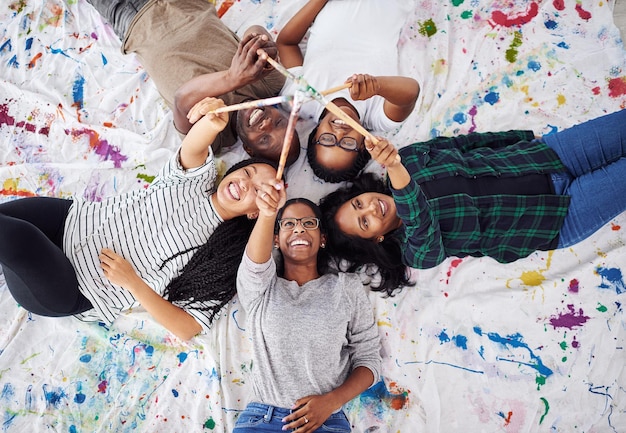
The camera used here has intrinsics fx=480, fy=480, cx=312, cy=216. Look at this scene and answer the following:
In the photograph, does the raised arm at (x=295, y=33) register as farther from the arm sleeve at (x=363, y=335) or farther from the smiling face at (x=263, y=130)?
the arm sleeve at (x=363, y=335)

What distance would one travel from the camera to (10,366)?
5.54ft

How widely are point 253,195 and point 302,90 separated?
57 centimetres

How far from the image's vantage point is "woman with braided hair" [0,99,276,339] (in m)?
1.56

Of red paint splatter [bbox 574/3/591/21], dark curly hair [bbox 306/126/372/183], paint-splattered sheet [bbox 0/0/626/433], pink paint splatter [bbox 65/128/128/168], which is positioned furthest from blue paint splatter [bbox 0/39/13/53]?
red paint splatter [bbox 574/3/591/21]

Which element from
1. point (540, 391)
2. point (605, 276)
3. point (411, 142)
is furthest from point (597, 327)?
point (411, 142)

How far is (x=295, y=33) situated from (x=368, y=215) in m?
0.86

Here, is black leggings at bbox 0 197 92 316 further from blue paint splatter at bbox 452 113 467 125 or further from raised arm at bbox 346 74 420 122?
blue paint splatter at bbox 452 113 467 125

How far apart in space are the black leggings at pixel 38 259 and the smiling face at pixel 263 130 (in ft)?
2.31

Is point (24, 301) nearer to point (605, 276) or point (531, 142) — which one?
point (531, 142)

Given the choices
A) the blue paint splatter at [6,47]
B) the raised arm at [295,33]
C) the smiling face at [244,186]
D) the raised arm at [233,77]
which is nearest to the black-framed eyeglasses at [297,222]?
the smiling face at [244,186]

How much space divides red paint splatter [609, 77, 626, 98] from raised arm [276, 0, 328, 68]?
3.84ft

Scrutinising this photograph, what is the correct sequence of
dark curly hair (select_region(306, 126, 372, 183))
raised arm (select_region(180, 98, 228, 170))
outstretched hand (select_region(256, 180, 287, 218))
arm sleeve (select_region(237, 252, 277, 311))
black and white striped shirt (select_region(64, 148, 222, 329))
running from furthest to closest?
dark curly hair (select_region(306, 126, 372, 183)) < black and white striped shirt (select_region(64, 148, 222, 329)) < arm sleeve (select_region(237, 252, 277, 311)) < raised arm (select_region(180, 98, 228, 170)) < outstretched hand (select_region(256, 180, 287, 218))

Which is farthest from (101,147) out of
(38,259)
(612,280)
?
(612,280)

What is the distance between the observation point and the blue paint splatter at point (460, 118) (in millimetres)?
1938
